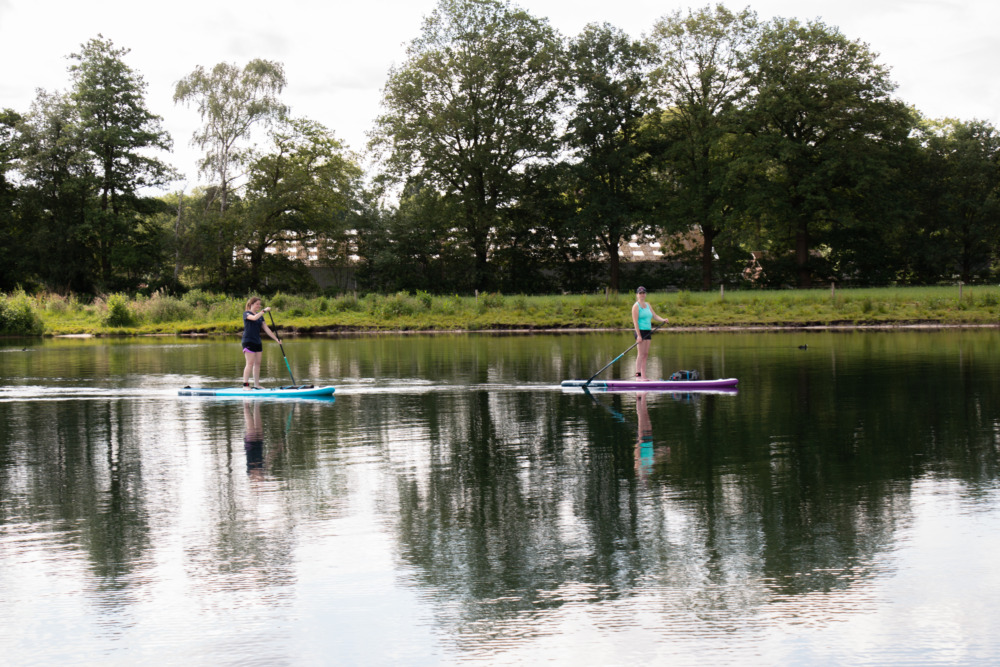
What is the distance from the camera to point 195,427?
577 inches

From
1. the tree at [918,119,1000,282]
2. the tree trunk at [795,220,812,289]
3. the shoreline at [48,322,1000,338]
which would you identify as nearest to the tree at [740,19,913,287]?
the tree trunk at [795,220,812,289]

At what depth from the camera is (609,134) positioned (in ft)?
217

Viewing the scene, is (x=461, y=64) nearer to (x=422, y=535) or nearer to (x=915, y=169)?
(x=915, y=169)

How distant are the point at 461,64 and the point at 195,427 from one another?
53.1 meters

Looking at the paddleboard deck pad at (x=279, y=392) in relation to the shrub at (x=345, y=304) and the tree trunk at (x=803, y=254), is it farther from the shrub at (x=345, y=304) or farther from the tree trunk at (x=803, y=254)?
the tree trunk at (x=803, y=254)

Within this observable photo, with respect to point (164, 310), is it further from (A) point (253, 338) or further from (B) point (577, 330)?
(A) point (253, 338)

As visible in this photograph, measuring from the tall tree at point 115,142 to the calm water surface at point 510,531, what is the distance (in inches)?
2036

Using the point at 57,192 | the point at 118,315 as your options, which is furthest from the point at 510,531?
the point at 57,192

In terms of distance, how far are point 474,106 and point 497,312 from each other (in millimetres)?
22059

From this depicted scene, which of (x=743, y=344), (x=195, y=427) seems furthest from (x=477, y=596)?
(x=743, y=344)

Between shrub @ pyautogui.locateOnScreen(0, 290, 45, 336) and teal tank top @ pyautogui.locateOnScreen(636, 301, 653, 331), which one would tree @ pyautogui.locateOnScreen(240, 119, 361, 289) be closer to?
shrub @ pyautogui.locateOnScreen(0, 290, 45, 336)

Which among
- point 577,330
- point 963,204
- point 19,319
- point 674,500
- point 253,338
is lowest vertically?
point 674,500

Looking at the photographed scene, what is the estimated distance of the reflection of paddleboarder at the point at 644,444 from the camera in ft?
34.3

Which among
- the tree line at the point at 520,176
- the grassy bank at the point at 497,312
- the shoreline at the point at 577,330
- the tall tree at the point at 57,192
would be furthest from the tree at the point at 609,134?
the tall tree at the point at 57,192
